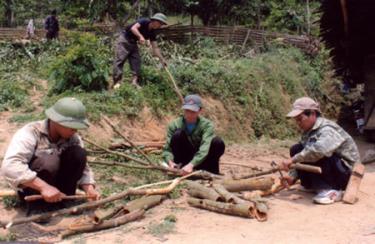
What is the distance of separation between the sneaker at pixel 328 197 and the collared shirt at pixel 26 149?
227 centimetres

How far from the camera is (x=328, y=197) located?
201 inches

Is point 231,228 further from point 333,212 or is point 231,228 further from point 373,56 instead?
point 373,56

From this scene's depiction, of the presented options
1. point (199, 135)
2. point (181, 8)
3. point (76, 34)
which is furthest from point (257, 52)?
point (199, 135)

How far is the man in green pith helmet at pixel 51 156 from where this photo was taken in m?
4.11

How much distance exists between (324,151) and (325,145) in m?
0.06

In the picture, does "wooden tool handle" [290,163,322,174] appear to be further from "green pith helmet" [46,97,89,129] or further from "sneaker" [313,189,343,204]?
"green pith helmet" [46,97,89,129]

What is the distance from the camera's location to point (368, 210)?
4.92 m

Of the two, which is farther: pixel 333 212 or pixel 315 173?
pixel 315 173

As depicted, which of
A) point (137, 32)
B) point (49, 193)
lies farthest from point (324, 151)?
point (137, 32)

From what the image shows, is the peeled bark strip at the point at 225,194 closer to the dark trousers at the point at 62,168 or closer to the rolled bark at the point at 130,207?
the rolled bark at the point at 130,207

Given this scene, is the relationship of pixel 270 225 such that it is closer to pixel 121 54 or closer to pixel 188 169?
pixel 188 169

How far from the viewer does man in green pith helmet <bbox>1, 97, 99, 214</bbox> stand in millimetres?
4113

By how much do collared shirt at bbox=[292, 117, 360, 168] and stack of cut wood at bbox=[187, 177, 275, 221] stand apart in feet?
1.50

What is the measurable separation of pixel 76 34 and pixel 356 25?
499 centimetres
